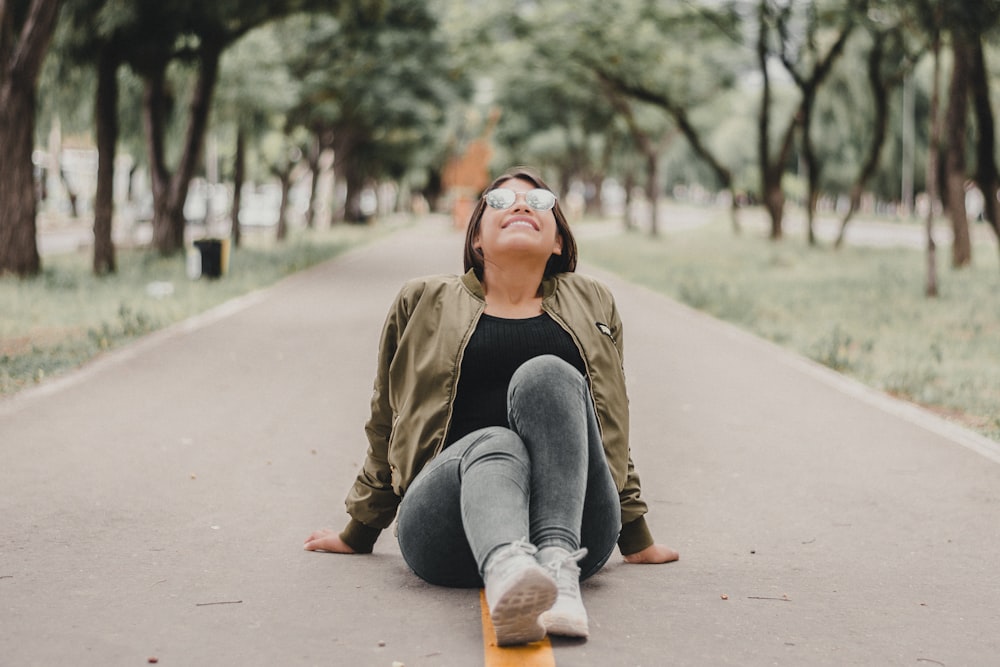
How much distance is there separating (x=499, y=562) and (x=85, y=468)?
395cm

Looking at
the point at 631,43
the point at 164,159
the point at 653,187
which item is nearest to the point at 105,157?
the point at 164,159

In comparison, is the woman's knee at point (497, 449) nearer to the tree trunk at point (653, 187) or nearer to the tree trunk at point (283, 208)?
the tree trunk at point (283, 208)

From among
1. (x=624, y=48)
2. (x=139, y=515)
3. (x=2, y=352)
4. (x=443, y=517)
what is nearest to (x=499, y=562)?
(x=443, y=517)

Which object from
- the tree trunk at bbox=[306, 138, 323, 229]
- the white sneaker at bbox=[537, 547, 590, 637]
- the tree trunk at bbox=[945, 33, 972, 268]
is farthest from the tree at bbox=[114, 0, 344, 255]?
the white sneaker at bbox=[537, 547, 590, 637]

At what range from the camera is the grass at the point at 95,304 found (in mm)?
11156

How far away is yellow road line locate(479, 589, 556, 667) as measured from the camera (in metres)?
3.70

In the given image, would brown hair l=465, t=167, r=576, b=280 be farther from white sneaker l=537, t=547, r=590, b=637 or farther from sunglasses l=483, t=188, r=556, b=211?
white sneaker l=537, t=547, r=590, b=637

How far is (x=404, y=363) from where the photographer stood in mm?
Result: 4371

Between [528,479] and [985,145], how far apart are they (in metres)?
20.1

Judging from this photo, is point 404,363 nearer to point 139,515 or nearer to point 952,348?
point 139,515

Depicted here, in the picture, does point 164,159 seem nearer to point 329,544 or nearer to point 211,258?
point 211,258

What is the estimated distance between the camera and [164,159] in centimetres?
2498

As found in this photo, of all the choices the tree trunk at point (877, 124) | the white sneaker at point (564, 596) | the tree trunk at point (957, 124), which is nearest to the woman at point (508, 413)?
the white sneaker at point (564, 596)

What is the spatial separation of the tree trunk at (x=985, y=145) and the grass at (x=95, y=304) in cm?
1200
